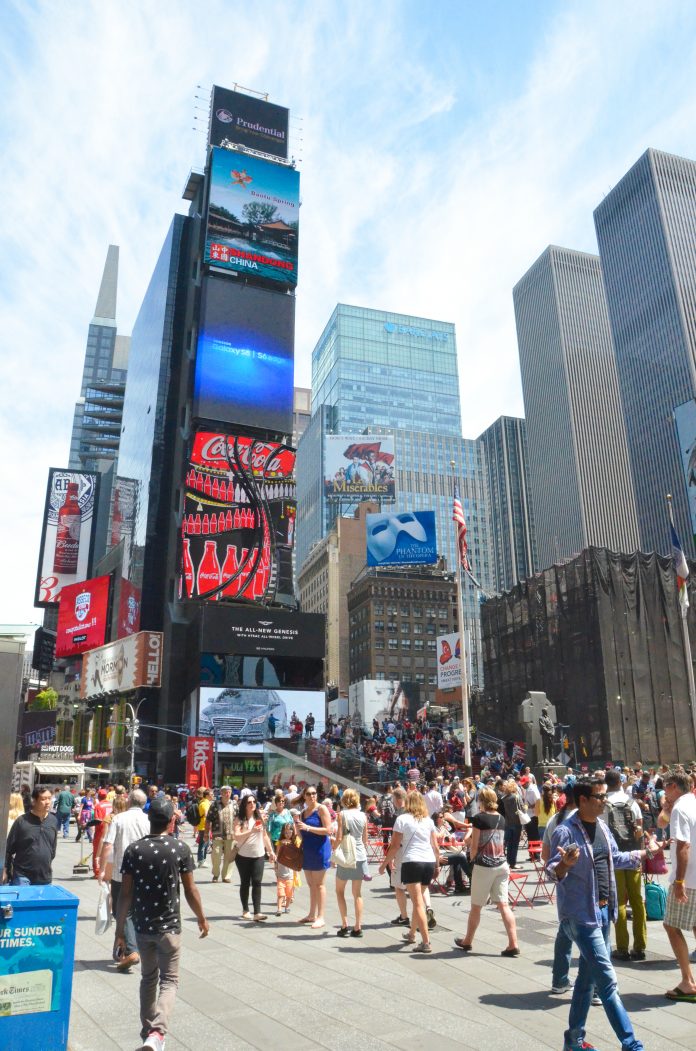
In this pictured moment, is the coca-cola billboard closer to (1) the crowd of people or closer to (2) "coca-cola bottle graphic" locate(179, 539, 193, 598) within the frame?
(2) "coca-cola bottle graphic" locate(179, 539, 193, 598)

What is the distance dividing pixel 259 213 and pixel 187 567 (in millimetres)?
32767

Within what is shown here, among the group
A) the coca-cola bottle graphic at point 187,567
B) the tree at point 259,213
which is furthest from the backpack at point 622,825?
the tree at point 259,213

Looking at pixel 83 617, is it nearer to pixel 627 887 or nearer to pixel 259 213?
pixel 259 213

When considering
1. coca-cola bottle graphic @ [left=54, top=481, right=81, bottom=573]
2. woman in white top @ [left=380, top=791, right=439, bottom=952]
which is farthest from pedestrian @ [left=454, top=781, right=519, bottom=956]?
coca-cola bottle graphic @ [left=54, top=481, right=81, bottom=573]

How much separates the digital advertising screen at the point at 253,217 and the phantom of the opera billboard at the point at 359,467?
29900 millimetres

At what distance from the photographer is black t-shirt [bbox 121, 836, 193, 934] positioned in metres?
5.83

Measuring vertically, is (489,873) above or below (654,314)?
below

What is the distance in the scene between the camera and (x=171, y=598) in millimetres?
64938

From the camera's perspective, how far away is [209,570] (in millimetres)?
59781

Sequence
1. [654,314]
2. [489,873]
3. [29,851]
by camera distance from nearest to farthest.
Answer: [29,851] < [489,873] < [654,314]

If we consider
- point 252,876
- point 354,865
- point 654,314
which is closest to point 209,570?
point 252,876

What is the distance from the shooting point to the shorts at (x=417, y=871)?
920cm

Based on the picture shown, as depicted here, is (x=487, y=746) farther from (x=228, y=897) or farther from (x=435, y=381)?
(x=435, y=381)

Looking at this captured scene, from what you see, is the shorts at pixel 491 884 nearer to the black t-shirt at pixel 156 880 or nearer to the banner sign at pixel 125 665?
the black t-shirt at pixel 156 880
